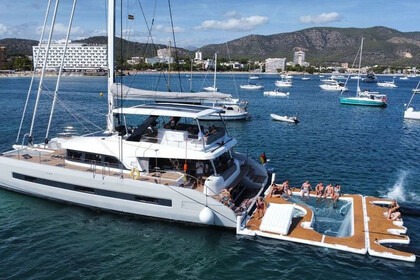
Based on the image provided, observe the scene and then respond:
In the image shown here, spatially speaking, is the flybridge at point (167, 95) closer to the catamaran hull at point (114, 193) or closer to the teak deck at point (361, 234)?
the catamaran hull at point (114, 193)

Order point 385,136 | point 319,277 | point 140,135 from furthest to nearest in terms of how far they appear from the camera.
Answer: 1. point 385,136
2. point 140,135
3. point 319,277

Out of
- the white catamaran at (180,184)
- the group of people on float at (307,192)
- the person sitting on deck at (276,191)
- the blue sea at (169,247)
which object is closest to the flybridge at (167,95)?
the white catamaran at (180,184)

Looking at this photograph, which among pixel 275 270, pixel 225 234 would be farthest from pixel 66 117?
pixel 275 270

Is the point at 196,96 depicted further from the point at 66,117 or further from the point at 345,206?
the point at 66,117

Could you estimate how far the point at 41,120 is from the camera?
50.4 metres

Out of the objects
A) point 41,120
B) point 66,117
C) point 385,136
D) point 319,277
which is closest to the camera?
point 319,277

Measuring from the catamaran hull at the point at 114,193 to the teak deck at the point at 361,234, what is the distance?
2.28 m

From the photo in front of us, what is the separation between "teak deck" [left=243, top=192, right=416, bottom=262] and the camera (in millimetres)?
15906

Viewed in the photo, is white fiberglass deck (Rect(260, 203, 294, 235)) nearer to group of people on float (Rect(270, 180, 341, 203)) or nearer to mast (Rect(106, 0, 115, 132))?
group of people on float (Rect(270, 180, 341, 203))

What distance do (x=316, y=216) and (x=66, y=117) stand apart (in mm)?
43509

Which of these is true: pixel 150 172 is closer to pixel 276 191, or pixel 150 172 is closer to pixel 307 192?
pixel 276 191

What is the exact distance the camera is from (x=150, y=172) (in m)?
20.2

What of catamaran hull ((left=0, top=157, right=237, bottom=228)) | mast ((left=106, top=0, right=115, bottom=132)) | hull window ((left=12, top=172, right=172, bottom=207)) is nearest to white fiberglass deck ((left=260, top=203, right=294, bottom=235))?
catamaran hull ((left=0, top=157, right=237, bottom=228))

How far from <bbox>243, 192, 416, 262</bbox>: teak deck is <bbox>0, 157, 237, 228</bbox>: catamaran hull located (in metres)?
2.28
